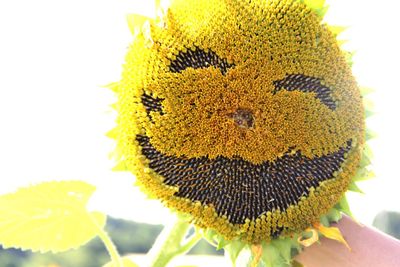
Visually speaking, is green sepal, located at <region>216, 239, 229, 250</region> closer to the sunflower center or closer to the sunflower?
the sunflower

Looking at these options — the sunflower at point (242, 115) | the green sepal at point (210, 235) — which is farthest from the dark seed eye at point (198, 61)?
the green sepal at point (210, 235)

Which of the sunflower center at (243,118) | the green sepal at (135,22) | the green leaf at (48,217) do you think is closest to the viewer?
the sunflower center at (243,118)

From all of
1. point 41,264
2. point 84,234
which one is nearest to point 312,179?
point 84,234

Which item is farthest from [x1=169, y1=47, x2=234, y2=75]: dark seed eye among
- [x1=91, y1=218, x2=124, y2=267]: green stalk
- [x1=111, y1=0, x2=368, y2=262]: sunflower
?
[x1=91, y1=218, x2=124, y2=267]: green stalk

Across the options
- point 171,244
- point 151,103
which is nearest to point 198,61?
point 151,103

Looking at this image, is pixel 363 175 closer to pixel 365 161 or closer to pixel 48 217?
pixel 365 161

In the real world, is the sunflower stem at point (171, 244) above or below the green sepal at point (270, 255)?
below

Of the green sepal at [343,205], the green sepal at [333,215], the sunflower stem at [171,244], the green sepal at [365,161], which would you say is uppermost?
the green sepal at [365,161]

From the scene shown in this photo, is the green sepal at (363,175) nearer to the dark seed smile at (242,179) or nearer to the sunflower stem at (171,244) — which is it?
the dark seed smile at (242,179)
